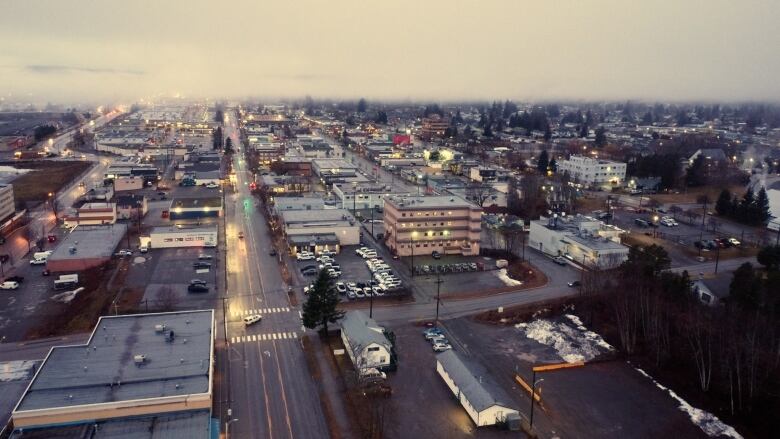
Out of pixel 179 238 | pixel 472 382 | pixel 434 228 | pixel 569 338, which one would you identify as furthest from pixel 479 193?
pixel 472 382

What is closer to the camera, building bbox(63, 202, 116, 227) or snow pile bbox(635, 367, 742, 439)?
snow pile bbox(635, 367, 742, 439)

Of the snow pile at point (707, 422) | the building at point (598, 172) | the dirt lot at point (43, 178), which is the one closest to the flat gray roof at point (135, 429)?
the snow pile at point (707, 422)

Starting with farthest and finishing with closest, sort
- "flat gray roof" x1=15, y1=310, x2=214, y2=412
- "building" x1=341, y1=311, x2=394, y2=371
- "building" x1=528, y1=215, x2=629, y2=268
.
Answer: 1. "building" x1=528, y1=215, x2=629, y2=268
2. "building" x1=341, y1=311, x2=394, y2=371
3. "flat gray roof" x1=15, y1=310, x2=214, y2=412

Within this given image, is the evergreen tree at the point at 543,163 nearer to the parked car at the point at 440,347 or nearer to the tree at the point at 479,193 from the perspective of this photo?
the tree at the point at 479,193

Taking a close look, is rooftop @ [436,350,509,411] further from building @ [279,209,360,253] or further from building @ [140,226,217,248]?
building @ [140,226,217,248]

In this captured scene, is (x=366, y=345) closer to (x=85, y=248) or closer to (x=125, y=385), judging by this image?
(x=125, y=385)

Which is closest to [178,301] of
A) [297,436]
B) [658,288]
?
[297,436]

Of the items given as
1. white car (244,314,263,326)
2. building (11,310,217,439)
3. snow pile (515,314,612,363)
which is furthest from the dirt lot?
snow pile (515,314,612,363)

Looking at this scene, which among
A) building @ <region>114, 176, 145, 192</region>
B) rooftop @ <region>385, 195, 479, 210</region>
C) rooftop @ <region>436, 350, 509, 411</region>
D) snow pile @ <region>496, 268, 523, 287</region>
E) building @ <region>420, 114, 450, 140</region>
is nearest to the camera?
rooftop @ <region>436, 350, 509, 411</region>
